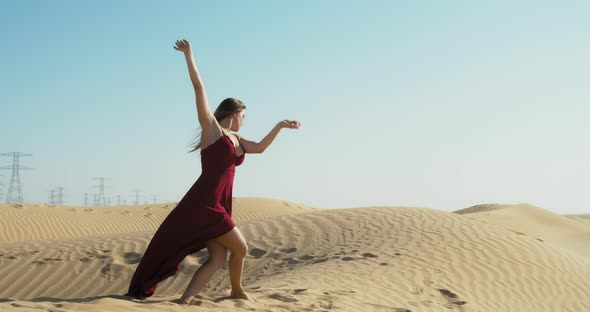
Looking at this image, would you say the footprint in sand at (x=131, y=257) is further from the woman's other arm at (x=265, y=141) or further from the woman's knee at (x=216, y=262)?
the woman's other arm at (x=265, y=141)

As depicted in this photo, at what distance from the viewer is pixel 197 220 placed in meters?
4.87

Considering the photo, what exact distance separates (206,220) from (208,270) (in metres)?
0.48

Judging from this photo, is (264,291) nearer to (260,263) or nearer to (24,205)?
(260,263)

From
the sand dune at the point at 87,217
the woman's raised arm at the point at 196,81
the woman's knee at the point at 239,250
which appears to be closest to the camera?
the woman's raised arm at the point at 196,81

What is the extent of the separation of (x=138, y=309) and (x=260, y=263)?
5.12 metres

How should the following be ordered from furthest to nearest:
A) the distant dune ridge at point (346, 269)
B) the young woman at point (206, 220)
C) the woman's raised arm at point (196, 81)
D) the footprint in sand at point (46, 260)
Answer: the footprint in sand at point (46, 260) → the distant dune ridge at point (346, 269) → the young woman at point (206, 220) → the woman's raised arm at point (196, 81)

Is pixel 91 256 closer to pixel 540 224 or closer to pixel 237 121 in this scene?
pixel 237 121

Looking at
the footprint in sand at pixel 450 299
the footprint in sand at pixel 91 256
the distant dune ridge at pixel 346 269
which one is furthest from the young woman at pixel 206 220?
the footprint in sand at pixel 91 256

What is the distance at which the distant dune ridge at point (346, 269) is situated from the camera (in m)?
6.38

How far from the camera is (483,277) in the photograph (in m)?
8.52

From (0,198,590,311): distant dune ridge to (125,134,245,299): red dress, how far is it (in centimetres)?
33

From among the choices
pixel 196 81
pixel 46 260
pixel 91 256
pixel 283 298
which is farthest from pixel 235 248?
pixel 46 260

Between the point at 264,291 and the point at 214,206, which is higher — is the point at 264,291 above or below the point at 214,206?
below

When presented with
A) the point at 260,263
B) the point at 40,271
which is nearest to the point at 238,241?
the point at 260,263
